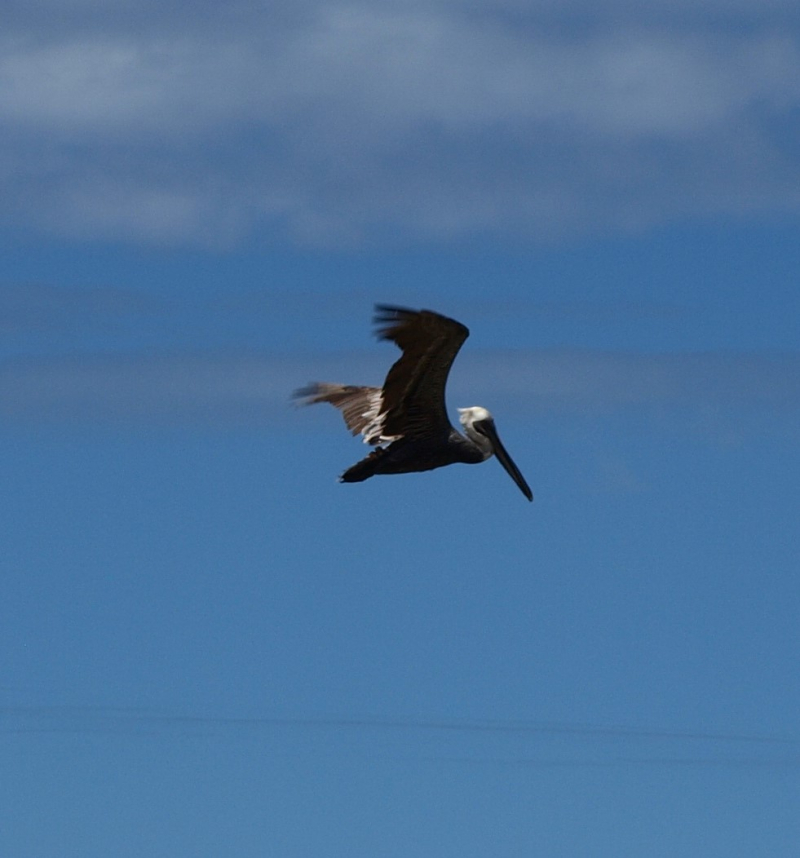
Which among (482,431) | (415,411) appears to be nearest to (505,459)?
(482,431)

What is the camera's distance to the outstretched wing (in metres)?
54.7

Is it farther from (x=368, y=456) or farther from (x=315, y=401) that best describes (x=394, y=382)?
(x=315, y=401)

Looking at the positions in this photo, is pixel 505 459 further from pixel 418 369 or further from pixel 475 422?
Result: pixel 418 369

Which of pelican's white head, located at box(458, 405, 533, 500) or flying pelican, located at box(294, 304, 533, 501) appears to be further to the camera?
pelican's white head, located at box(458, 405, 533, 500)

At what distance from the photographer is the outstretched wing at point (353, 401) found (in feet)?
179

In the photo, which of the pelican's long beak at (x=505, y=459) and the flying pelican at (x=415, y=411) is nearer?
the flying pelican at (x=415, y=411)

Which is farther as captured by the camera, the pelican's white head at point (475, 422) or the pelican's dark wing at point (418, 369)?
the pelican's white head at point (475, 422)

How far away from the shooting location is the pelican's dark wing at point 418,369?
162 ft

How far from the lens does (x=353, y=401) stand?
56344mm

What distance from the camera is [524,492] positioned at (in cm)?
5700

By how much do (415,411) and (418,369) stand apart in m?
1.48

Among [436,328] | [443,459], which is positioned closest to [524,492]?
[443,459]

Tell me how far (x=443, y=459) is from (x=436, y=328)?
15.3 feet

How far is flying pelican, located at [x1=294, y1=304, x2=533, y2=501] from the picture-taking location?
50.0m
